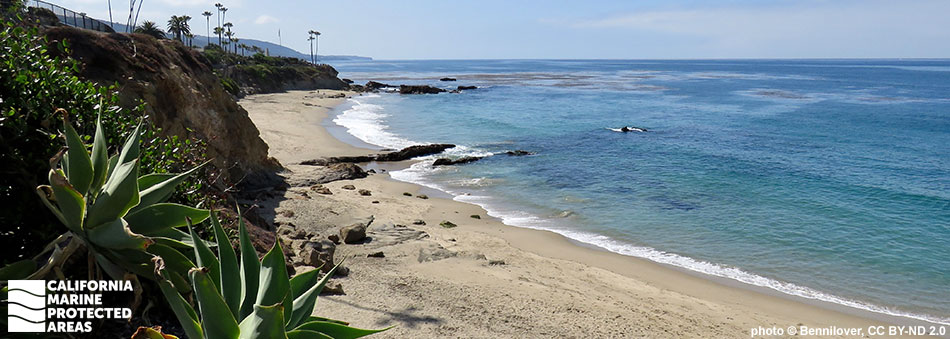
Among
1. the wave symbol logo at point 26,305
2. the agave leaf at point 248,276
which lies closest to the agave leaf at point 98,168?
the wave symbol logo at point 26,305

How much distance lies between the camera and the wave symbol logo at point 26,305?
3.24 meters

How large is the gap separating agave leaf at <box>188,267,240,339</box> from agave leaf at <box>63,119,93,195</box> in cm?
120

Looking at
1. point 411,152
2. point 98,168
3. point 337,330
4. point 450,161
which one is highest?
point 98,168

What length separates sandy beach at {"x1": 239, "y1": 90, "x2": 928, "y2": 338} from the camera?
830cm

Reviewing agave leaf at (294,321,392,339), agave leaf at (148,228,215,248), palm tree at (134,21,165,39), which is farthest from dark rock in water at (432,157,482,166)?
palm tree at (134,21,165,39)

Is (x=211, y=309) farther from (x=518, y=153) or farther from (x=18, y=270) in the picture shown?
(x=518, y=153)

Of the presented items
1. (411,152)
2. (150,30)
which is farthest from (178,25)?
(411,152)

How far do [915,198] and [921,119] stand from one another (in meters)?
34.0

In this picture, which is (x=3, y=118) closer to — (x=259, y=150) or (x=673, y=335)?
(x=673, y=335)

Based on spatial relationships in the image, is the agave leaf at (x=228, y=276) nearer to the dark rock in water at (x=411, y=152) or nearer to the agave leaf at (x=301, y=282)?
the agave leaf at (x=301, y=282)

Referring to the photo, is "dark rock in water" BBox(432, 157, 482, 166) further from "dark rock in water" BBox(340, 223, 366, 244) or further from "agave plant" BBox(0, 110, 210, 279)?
"agave plant" BBox(0, 110, 210, 279)

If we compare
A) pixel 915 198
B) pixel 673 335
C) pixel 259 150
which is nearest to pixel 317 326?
pixel 673 335

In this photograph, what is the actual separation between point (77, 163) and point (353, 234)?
353 inches

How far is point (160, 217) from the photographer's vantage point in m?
3.55
